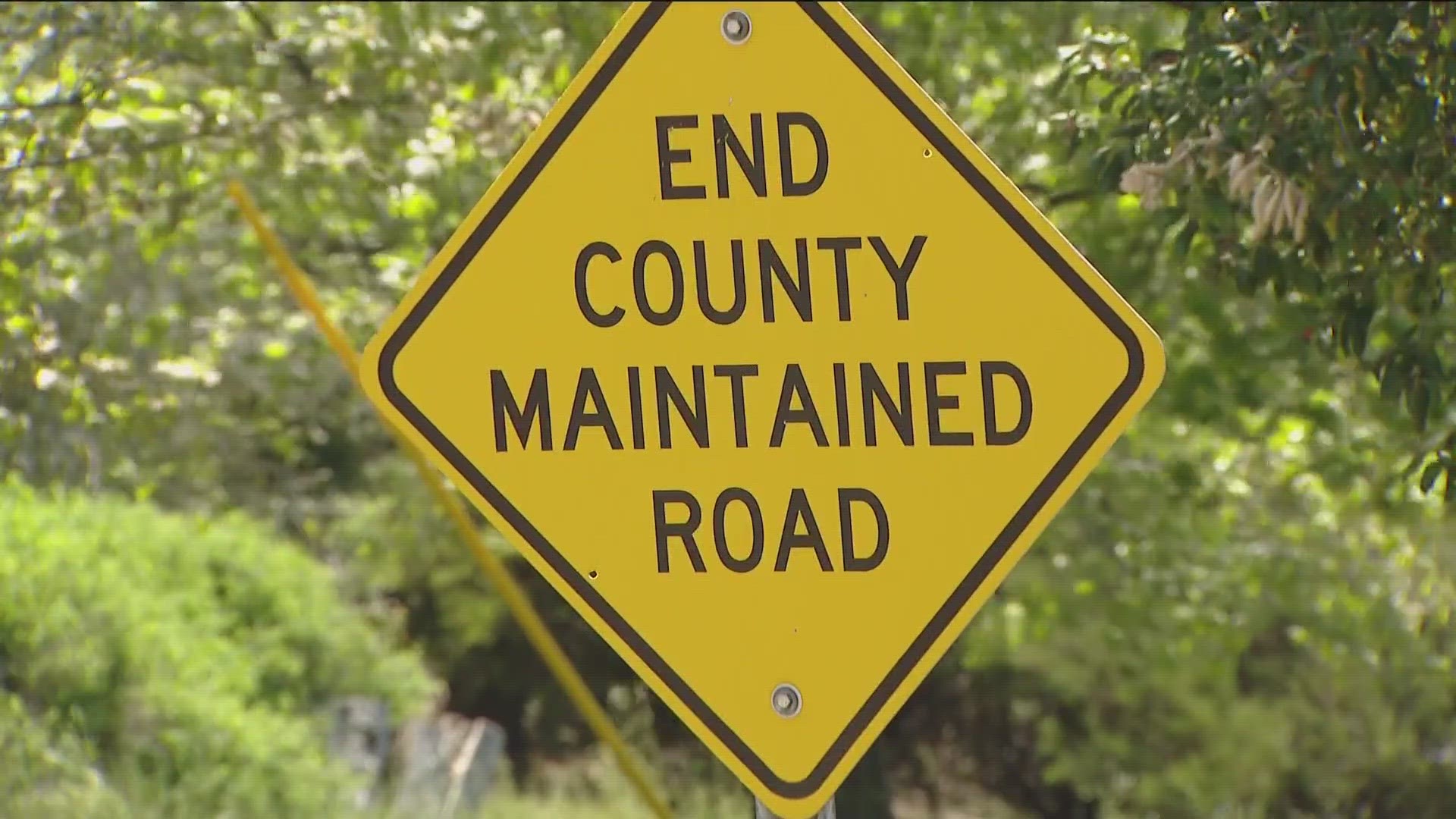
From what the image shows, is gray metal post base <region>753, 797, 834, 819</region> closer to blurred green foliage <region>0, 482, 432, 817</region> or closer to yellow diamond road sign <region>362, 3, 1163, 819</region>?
yellow diamond road sign <region>362, 3, 1163, 819</region>

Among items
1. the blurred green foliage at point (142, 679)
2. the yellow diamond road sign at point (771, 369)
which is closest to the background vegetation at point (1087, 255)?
the blurred green foliage at point (142, 679)

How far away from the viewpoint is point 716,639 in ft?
7.70

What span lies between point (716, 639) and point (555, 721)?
33.4 ft

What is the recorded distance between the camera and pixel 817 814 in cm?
233

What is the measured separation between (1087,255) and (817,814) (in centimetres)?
406

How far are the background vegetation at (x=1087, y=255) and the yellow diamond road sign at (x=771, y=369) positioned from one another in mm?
1218

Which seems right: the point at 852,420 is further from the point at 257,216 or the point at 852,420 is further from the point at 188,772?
the point at 188,772

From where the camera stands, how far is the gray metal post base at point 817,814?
2.33m

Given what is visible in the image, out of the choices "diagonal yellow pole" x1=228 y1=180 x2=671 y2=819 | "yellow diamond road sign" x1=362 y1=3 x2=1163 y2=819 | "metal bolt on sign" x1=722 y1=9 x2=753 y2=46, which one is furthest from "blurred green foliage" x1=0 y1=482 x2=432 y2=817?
"metal bolt on sign" x1=722 y1=9 x2=753 y2=46

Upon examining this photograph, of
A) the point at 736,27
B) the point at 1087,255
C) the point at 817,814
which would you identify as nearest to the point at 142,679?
the point at 1087,255

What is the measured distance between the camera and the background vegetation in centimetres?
367

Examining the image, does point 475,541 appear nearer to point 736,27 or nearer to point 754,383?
point 754,383

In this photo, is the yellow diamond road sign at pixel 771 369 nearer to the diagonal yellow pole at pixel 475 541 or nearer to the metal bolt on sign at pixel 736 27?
the metal bolt on sign at pixel 736 27

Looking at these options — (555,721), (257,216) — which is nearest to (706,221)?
(257,216)
